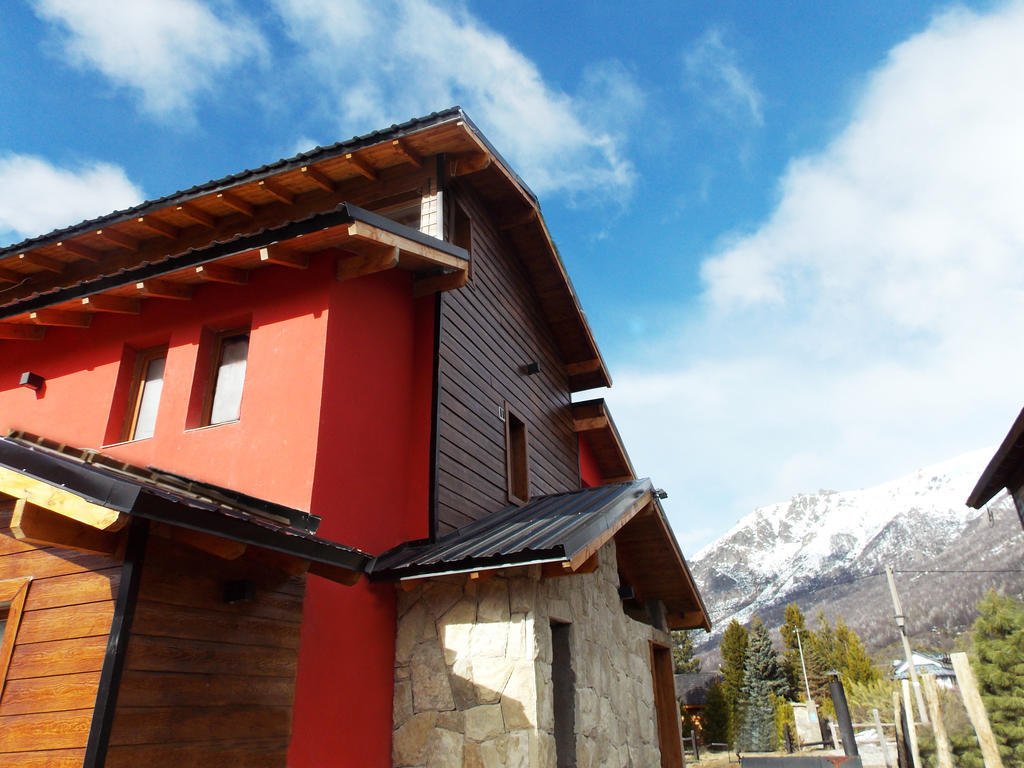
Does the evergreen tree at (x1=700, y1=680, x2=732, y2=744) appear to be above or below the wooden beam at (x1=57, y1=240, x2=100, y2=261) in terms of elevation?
below

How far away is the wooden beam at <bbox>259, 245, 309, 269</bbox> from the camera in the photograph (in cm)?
649

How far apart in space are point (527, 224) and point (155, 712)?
8.08 m

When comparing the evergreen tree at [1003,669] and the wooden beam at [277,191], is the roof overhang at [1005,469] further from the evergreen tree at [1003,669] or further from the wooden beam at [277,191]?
the wooden beam at [277,191]

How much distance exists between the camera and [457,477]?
7.86 meters

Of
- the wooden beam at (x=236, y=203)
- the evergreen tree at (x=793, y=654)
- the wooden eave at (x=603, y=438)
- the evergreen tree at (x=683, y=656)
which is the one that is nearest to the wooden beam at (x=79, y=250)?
the wooden beam at (x=236, y=203)

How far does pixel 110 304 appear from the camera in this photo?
24.0 ft

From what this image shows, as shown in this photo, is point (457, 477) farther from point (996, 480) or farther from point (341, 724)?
point (996, 480)

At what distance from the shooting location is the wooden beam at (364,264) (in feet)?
22.0

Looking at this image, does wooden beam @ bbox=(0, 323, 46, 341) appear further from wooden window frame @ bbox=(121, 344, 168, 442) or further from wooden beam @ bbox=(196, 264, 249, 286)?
wooden beam @ bbox=(196, 264, 249, 286)

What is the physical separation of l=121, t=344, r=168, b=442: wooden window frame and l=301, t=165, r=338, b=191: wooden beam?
2433 mm

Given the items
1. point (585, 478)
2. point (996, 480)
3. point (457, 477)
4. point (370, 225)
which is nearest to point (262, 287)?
point (370, 225)

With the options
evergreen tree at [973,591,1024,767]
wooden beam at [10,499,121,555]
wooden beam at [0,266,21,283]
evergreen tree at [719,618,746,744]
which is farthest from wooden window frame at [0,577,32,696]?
evergreen tree at [719,618,746,744]

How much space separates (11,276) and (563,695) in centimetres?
870

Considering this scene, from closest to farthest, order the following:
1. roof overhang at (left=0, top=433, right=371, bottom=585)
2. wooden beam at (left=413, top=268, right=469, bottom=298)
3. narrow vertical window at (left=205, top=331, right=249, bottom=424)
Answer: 1. roof overhang at (left=0, top=433, right=371, bottom=585)
2. narrow vertical window at (left=205, top=331, right=249, bottom=424)
3. wooden beam at (left=413, top=268, right=469, bottom=298)
